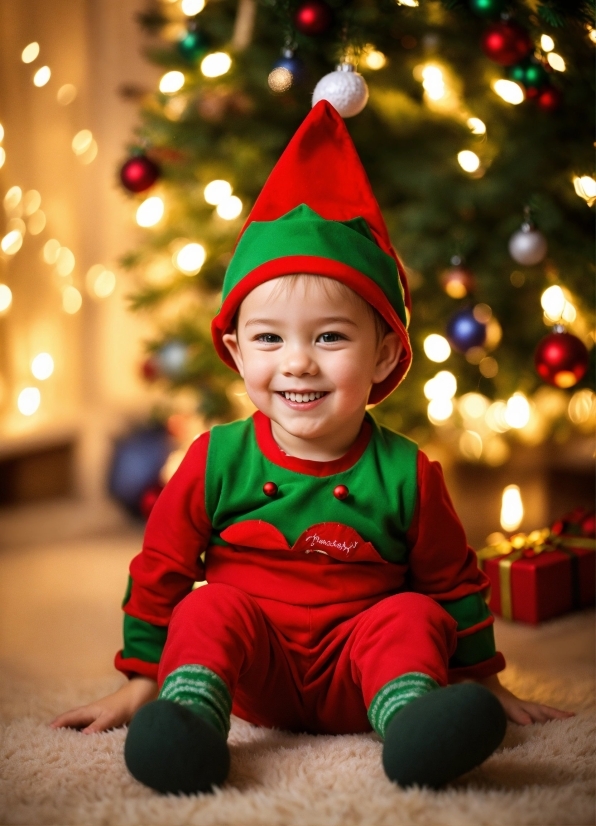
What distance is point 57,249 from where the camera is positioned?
2266 millimetres

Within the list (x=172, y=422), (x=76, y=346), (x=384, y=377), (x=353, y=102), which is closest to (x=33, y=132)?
(x=76, y=346)

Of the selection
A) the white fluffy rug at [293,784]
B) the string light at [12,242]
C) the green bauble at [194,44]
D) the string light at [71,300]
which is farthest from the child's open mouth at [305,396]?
the string light at [71,300]

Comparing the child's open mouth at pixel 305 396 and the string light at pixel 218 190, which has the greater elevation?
the string light at pixel 218 190

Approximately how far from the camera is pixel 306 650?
1.00m

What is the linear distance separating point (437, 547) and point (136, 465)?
113cm

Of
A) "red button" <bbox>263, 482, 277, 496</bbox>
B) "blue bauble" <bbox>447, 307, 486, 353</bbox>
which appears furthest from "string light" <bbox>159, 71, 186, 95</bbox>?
"red button" <bbox>263, 482, 277, 496</bbox>

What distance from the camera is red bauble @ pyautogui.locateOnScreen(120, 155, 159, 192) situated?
5.65 ft

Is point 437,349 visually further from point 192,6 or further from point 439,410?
point 192,6

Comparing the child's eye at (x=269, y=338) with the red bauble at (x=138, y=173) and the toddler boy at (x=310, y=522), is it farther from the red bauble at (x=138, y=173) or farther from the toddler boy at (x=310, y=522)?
the red bauble at (x=138, y=173)

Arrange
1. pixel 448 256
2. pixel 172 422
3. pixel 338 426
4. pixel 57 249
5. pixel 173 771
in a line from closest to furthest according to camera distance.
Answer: pixel 173 771 → pixel 338 426 → pixel 448 256 → pixel 172 422 → pixel 57 249

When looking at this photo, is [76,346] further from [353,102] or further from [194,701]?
[194,701]

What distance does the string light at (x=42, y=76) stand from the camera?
209 centimetres

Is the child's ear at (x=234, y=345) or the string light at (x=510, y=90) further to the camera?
the string light at (x=510, y=90)

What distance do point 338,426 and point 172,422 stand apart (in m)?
1.14
